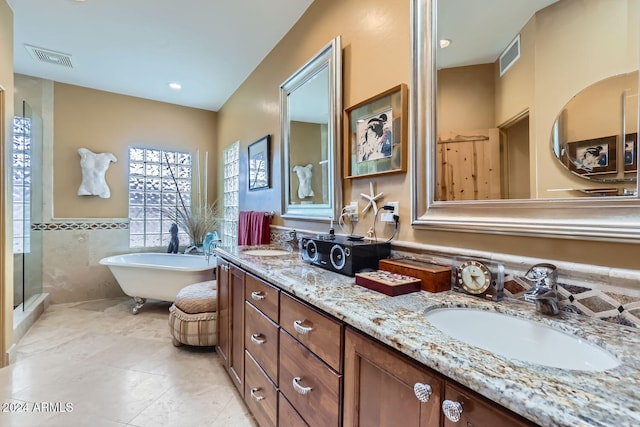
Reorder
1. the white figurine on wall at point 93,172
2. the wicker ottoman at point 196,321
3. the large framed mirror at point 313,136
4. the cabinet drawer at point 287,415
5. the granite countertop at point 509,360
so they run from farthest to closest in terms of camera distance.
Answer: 1. the white figurine on wall at point 93,172
2. the wicker ottoman at point 196,321
3. the large framed mirror at point 313,136
4. the cabinet drawer at point 287,415
5. the granite countertop at point 509,360

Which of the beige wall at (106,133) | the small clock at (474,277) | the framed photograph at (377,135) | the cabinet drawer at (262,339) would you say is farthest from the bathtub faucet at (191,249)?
the small clock at (474,277)

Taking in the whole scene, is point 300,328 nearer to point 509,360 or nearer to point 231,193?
point 509,360

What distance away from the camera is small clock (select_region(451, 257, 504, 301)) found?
1009 mm

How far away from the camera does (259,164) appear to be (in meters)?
3.05

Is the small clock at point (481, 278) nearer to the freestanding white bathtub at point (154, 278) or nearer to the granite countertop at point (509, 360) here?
the granite countertop at point (509, 360)

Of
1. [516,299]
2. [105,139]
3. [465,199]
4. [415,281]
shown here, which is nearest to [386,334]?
[415,281]

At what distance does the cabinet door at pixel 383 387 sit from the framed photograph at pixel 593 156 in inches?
29.8

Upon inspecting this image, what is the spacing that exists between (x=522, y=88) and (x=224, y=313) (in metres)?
2.08

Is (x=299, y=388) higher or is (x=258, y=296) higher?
(x=258, y=296)

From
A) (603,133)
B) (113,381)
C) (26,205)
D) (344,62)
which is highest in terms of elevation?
(344,62)

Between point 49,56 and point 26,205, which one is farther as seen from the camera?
point 26,205

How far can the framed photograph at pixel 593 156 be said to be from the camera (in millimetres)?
827

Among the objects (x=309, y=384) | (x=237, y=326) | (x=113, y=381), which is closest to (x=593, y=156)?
(x=309, y=384)

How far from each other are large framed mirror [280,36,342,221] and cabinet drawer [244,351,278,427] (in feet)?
3.17
